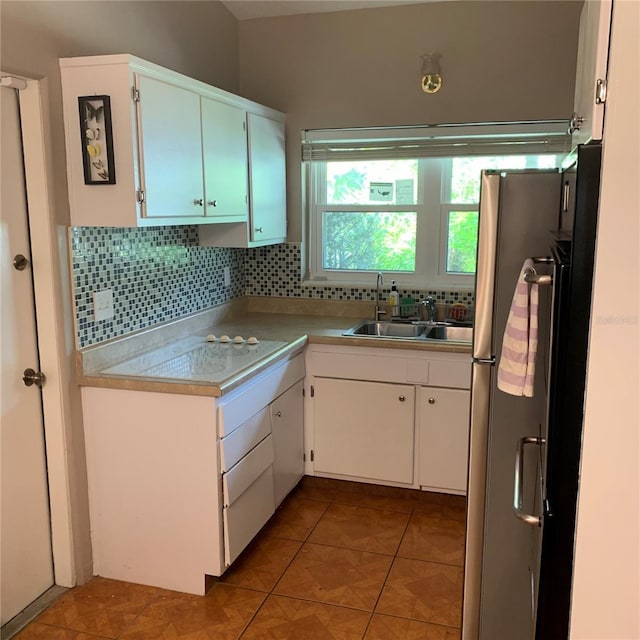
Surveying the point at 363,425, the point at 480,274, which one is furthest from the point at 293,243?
the point at 480,274

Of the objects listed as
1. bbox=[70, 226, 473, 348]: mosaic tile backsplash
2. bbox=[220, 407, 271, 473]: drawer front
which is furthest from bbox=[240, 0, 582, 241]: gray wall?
bbox=[220, 407, 271, 473]: drawer front

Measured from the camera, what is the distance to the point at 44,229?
7.66 ft

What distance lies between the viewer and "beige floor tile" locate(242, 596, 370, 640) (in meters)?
2.35

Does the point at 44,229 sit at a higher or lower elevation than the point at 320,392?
higher

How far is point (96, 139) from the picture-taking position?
2359 mm

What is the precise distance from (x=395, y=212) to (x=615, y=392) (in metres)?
2.83

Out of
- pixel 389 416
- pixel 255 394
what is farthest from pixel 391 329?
pixel 255 394

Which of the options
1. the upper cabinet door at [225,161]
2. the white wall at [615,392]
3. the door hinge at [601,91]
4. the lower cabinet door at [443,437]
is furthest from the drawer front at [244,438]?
the door hinge at [601,91]

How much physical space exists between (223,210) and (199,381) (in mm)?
954

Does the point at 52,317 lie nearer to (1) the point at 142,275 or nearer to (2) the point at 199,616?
(1) the point at 142,275

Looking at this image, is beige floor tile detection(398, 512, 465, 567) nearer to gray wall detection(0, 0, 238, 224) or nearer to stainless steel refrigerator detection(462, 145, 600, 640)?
stainless steel refrigerator detection(462, 145, 600, 640)

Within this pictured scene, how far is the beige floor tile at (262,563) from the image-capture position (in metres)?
2.68

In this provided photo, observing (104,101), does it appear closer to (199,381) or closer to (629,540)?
(199,381)

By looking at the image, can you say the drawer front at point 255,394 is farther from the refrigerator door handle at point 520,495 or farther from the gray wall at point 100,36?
the refrigerator door handle at point 520,495
